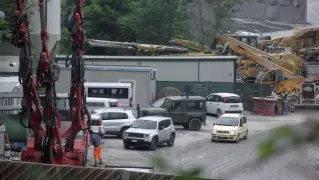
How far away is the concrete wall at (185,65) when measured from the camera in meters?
43.6

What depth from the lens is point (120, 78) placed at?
3803 cm

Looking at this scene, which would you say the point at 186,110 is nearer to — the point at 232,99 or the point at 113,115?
the point at 113,115

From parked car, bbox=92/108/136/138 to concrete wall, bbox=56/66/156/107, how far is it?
7.76 metres

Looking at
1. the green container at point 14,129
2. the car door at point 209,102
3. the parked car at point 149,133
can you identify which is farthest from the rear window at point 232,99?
the green container at point 14,129

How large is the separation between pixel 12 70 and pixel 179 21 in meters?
30.1

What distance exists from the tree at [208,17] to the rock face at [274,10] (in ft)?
9.35

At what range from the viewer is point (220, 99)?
3875 centimetres

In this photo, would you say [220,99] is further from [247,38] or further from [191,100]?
[247,38]

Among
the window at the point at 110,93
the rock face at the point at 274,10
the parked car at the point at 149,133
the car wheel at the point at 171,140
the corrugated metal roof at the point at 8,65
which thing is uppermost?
the rock face at the point at 274,10

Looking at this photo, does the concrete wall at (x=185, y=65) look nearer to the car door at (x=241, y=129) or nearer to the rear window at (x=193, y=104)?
the rear window at (x=193, y=104)

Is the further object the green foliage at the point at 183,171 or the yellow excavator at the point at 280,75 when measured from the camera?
the yellow excavator at the point at 280,75

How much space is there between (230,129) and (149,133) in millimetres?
4734

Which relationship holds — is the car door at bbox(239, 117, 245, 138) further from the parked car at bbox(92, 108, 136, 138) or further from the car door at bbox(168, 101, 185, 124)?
the parked car at bbox(92, 108, 136, 138)

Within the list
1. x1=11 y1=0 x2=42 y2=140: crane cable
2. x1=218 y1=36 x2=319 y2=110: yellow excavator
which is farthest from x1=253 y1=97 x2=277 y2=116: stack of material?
x1=11 y1=0 x2=42 y2=140: crane cable
